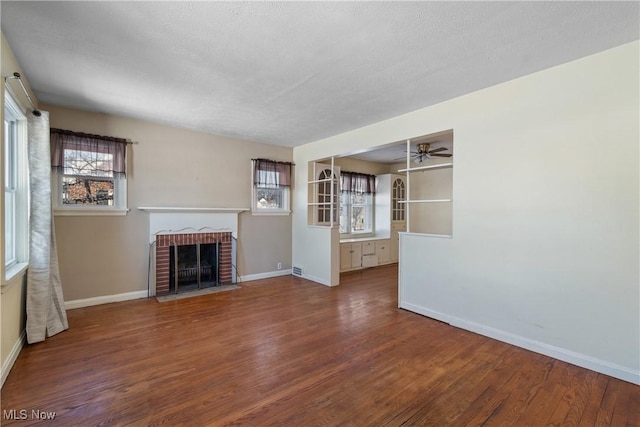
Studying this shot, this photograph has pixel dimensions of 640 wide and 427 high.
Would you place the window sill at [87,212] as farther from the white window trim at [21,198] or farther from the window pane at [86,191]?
the white window trim at [21,198]

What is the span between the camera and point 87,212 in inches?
153

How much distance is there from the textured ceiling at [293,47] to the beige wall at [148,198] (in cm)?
81

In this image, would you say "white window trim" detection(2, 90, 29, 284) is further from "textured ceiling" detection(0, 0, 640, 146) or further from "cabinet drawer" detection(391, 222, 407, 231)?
"cabinet drawer" detection(391, 222, 407, 231)

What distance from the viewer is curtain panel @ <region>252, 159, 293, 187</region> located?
5.36 meters

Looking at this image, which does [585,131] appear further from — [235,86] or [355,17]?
[235,86]

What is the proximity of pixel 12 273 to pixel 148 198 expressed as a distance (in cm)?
213

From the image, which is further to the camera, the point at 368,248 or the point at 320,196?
the point at 368,248

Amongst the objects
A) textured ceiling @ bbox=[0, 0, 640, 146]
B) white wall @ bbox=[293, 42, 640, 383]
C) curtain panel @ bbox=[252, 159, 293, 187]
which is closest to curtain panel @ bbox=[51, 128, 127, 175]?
textured ceiling @ bbox=[0, 0, 640, 146]

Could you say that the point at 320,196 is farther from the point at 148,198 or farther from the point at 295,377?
the point at 295,377

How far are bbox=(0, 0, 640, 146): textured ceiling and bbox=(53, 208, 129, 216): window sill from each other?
52.2 inches

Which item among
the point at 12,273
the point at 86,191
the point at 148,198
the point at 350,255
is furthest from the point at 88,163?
the point at 350,255

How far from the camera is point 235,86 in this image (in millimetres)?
3064

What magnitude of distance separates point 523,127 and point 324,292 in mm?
3342

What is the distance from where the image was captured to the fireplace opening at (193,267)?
15.1ft
